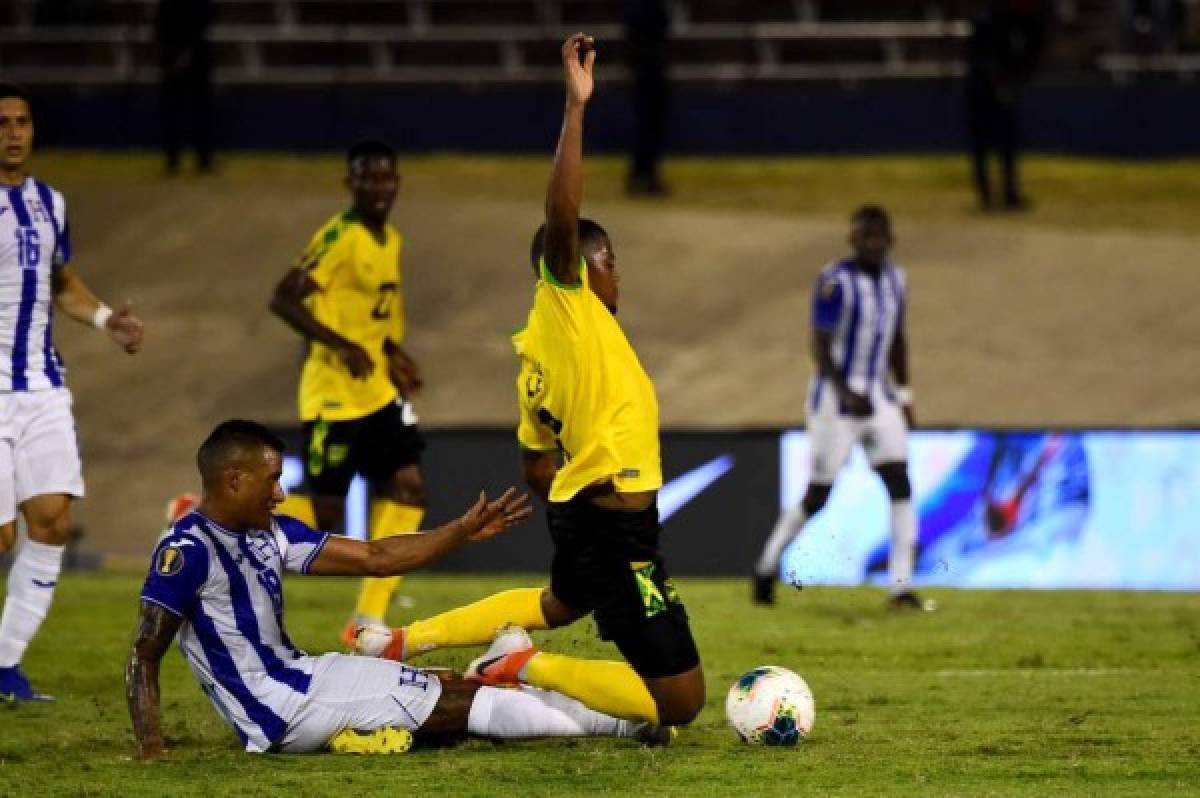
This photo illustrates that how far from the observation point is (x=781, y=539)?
516 inches

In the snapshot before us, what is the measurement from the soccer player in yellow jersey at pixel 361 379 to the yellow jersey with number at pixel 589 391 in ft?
11.3

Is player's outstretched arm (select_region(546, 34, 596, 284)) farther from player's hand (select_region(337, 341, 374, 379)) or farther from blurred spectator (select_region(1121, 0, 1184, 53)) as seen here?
blurred spectator (select_region(1121, 0, 1184, 53))

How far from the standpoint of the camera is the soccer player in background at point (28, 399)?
9312mm

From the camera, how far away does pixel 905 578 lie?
1291 cm

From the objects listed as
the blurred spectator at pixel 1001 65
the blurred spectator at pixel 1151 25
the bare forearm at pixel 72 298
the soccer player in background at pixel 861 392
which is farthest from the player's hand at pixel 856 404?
the blurred spectator at pixel 1151 25

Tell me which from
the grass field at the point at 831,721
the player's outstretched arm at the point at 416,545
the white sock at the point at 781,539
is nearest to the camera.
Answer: the grass field at the point at 831,721

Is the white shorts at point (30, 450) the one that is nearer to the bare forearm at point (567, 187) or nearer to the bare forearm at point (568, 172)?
the bare forearm at point (567, 187)

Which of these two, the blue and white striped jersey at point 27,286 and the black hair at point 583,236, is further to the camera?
the blue and white striped jersey at point 27,286

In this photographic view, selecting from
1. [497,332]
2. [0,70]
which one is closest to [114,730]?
[497,332]

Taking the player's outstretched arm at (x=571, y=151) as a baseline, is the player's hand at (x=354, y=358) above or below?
below

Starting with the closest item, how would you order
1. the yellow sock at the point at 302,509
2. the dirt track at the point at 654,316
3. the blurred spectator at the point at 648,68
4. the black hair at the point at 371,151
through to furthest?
the black hair at the point at 371,151 → the yellow sock at the point at 302,509 → the dirt track at the point at 654,316 → the blurred spectator at the point at 648,68

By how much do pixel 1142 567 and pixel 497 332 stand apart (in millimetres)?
8635

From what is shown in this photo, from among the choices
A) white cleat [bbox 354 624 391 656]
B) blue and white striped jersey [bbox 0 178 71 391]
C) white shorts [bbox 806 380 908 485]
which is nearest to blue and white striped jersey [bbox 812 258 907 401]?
white shorts [bbox 806 380 908 485]

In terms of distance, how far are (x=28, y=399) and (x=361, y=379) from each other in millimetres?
2119
